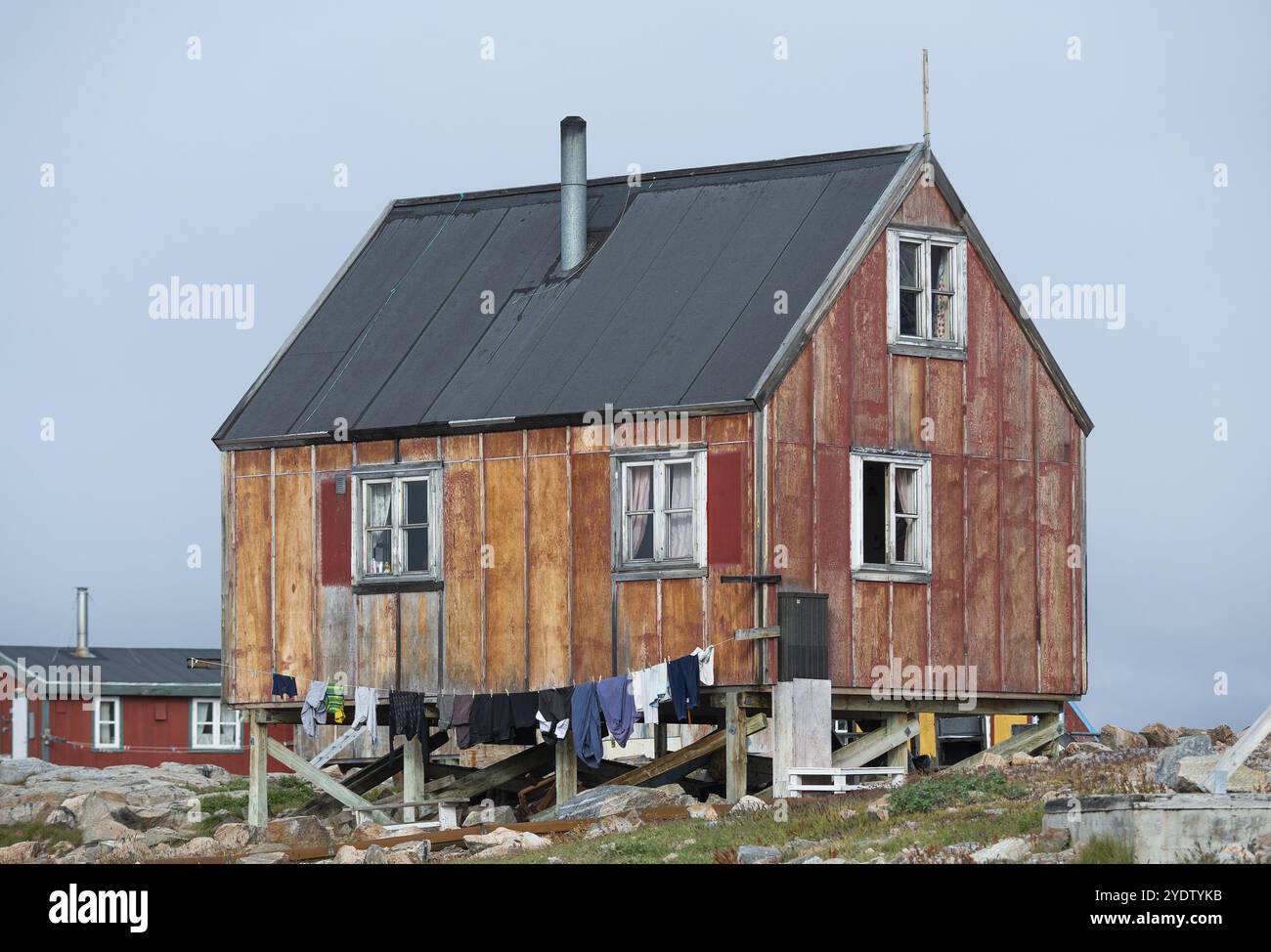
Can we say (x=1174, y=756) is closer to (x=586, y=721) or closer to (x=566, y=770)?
(x=586, y=721)

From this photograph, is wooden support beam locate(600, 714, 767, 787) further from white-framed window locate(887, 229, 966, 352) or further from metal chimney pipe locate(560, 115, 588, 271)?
metal chimney pipe locate(560, 115, 588, 271)

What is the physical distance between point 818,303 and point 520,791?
9.55 meters

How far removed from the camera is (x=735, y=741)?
32.1 metres

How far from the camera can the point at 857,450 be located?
33.0 metres

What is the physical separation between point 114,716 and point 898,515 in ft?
110

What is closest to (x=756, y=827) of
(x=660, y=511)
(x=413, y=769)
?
(x=660, y=511)

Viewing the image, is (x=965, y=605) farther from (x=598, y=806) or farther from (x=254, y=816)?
(x=254, y=816)

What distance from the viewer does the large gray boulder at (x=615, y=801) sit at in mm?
31906

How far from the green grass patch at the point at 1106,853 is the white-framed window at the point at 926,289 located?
42.7 ft

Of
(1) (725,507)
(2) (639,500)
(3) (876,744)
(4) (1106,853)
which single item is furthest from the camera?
(3) (876,744)

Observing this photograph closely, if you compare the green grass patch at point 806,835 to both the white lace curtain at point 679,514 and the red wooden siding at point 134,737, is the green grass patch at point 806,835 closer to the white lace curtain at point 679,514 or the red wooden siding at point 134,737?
the white lace curtain at point 679,514

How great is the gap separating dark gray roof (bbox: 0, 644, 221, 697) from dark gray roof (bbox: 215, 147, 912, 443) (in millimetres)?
25636

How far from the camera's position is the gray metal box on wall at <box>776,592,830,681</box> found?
3159 centimetres

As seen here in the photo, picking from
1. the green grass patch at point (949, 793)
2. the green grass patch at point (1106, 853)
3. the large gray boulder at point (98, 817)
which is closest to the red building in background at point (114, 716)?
the large gray boulder at point (98, 817)
